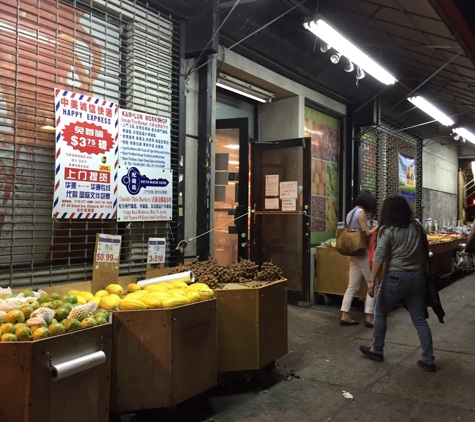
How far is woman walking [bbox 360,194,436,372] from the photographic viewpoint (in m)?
5.16

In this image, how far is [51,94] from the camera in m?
4.69

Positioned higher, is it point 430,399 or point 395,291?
point 395,291

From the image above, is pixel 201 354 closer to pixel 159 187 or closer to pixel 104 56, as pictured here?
pixel 159 187

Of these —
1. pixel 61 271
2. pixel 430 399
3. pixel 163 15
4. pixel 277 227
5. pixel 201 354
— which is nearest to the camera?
pixel 201 354

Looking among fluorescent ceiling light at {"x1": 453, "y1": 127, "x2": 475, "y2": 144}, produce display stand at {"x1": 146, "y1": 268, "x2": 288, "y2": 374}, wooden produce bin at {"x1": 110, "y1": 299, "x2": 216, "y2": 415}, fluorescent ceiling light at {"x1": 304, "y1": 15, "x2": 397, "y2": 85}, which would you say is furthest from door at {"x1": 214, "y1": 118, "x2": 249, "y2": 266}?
fluorescent ceiling light at {"x1": 453, "y1": 127, "x2": 475, "y2": 144}

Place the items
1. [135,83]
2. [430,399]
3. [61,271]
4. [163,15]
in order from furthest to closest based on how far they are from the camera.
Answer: [163,15] → [135,83] → [61,271] → [430,399]

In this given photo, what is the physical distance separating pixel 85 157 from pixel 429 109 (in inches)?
350

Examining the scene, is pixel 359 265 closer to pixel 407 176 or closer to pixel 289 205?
pixel 289 205

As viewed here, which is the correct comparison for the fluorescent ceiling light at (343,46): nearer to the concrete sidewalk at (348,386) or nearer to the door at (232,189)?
the door at (232,189)

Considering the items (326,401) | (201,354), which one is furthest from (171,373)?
(326,401)

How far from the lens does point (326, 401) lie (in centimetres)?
436

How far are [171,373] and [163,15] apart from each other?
14.1ft

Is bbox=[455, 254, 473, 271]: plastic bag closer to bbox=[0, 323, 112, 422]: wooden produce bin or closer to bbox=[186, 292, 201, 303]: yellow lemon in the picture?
bbox=[186, 292, 201, 303]: yellow lemon

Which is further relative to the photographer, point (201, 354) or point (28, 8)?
point (28, 8)
